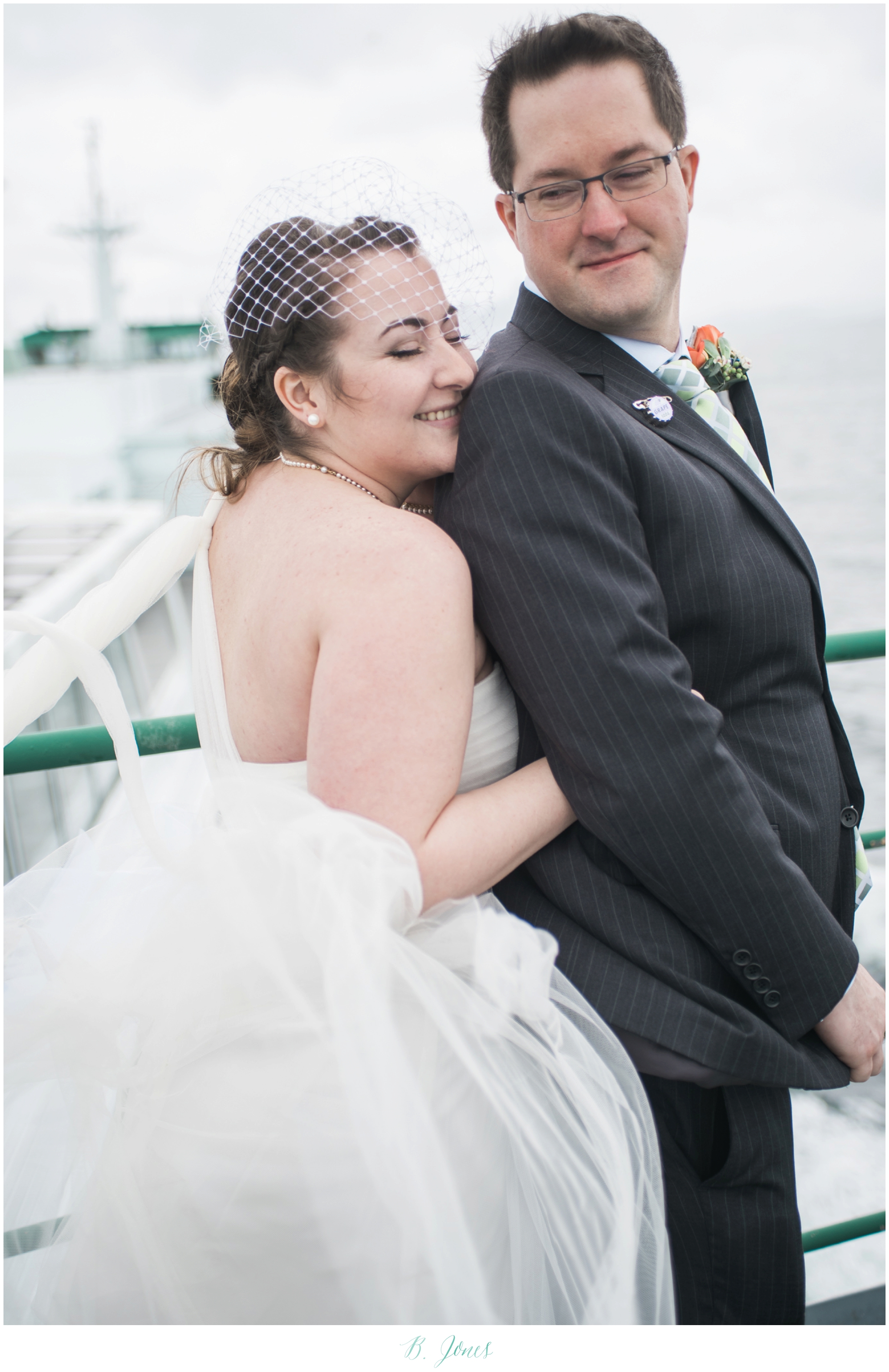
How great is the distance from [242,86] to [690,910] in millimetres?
24465

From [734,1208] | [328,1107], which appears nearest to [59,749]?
[328,1107]

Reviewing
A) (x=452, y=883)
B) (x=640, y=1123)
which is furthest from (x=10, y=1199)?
(x=640, y=1123)

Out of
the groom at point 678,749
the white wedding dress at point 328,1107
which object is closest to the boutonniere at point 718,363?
the groom at point 678,749

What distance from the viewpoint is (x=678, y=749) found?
3.68ft

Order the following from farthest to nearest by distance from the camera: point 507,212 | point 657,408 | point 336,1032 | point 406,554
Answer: point 507,212, point 657,408, point 406,554, point 336,1032

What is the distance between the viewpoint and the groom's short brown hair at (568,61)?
56.2 inches

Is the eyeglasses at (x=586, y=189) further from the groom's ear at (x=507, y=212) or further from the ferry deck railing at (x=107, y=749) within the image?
the ferry deck railing at (x=107, y=749)

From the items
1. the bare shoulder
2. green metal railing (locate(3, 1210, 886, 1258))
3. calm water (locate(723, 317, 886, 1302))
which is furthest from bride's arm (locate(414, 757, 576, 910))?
calm water (locate(723, 317, 886, 1302))

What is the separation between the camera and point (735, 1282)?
1.20 metres

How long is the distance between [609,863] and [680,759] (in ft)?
0.64

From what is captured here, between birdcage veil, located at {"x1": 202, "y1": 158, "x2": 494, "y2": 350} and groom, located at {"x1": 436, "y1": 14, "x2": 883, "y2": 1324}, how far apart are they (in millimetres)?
179

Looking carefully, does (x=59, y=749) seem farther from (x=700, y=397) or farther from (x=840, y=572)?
(x=840, y=572)

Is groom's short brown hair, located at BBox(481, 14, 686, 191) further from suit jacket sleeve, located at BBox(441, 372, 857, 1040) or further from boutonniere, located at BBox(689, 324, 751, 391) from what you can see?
suit jacket sleeve, located at BBox(441, 372, 857, 1040)
